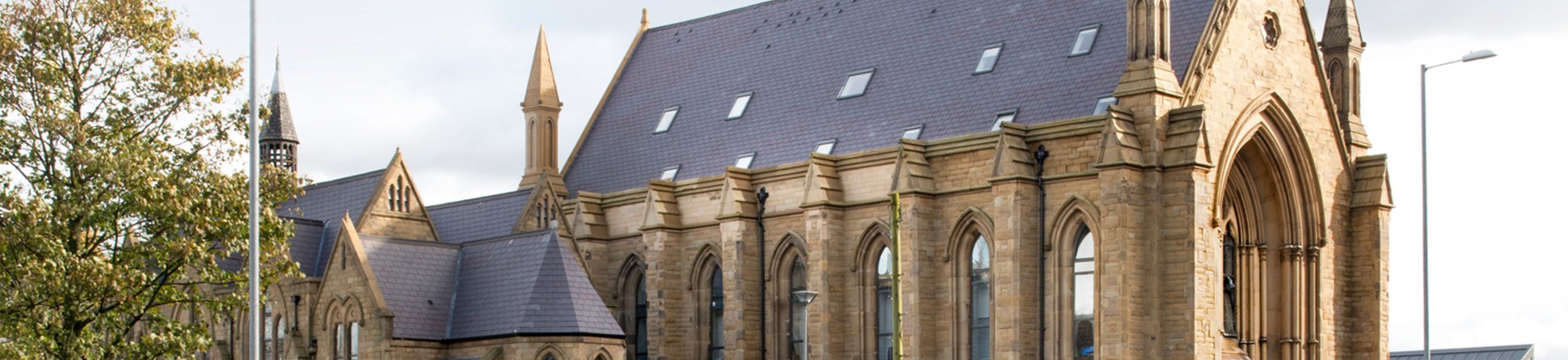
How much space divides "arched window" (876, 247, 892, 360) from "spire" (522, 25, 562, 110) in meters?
14.8

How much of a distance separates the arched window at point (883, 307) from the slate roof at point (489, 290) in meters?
5.70

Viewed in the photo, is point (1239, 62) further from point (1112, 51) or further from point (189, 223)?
point (189, 223)

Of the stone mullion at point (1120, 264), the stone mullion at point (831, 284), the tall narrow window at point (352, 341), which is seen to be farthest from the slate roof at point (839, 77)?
the tall narrow window at point (352, 341)

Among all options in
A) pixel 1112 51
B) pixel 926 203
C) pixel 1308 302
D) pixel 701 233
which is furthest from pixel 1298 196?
pixel 701 233

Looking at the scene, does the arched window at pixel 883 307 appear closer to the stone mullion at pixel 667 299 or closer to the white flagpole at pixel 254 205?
the stone mullion at pixel 667 299

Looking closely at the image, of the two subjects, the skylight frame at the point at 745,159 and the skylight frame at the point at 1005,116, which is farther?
the skylight frame at the point at 745,159

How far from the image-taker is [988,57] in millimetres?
47625

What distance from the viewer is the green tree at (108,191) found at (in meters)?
31.9

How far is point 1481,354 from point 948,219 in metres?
36.3

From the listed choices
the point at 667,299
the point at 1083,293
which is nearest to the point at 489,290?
the point at 667,299

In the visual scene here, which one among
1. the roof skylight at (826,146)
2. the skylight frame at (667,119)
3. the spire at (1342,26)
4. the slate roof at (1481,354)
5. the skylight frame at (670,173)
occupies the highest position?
the spire at (1342,26)

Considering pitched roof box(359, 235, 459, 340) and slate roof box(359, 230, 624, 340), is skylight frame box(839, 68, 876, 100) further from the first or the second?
pitched roof box(359, 235, 459, 340)

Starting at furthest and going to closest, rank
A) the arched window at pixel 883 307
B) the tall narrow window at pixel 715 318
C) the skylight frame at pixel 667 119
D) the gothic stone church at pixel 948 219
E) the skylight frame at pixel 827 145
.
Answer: the skylight frame at pixel 667 119
the tall narrow window at pixel 715 318
the skylight frame at pixel 827 145
the arched window at pixel 883 307
the gothic stone church at pixel 948 219

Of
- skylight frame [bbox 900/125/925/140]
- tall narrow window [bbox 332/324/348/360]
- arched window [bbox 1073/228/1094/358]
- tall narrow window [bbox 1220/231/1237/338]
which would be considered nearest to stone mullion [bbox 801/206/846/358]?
skylight frame [bbox 900/125/925/140]
